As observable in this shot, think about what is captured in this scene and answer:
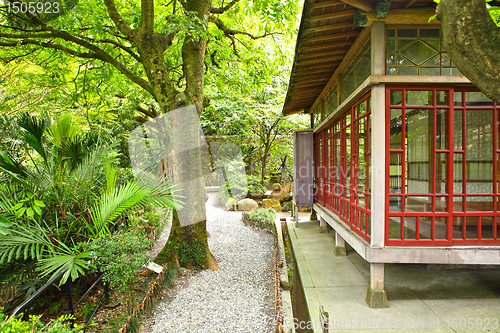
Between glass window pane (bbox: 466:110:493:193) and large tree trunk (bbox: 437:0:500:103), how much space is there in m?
5.16

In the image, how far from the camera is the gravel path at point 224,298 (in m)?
3.93

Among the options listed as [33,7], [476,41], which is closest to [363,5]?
[476,41]

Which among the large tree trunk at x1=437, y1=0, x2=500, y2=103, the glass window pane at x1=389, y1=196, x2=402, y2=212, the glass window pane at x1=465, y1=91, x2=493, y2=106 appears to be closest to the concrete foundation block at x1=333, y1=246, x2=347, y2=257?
the glass window pane at x1=389, y1=196, x2=402, y2=212

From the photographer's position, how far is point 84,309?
12.7 feet

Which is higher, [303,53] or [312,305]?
[303,53]

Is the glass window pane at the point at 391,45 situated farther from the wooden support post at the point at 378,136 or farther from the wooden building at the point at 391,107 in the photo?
the wooden support post at the point at 378,136

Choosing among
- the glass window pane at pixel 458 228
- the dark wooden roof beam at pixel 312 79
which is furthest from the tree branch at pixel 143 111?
the glass window pane at pixel 458 228

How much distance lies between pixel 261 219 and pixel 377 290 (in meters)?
6.65

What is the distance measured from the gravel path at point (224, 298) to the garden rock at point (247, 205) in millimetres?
5949

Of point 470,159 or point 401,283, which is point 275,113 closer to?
point 470,159

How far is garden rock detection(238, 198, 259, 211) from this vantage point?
538 inches

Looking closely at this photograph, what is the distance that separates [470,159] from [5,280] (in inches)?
334

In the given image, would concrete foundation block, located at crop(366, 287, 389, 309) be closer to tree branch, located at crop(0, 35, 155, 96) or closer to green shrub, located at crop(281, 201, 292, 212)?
tree branch, located at crop(0, 35, 155, 96)

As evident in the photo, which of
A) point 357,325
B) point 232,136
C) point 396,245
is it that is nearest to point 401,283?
point 396,245
